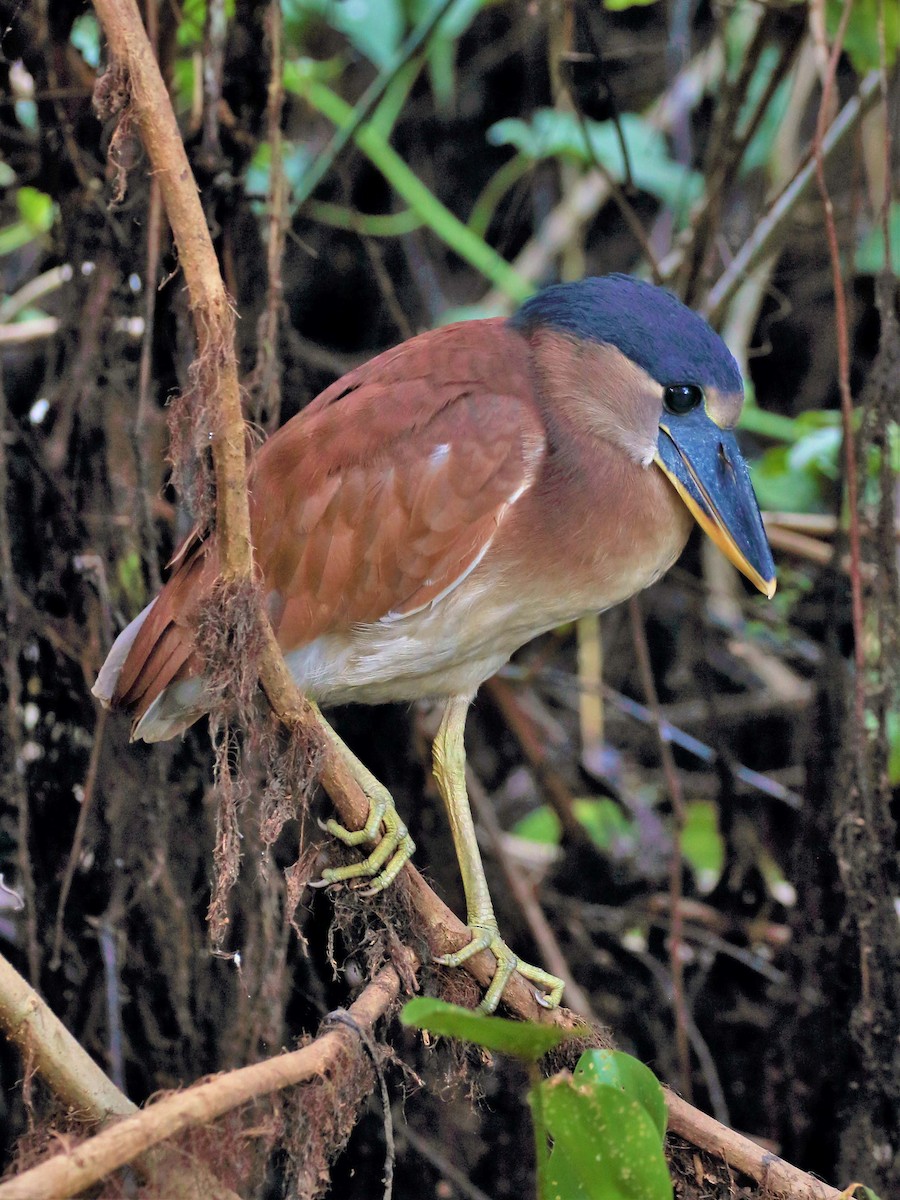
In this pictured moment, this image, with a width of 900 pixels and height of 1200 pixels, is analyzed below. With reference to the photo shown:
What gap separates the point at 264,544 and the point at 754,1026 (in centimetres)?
142

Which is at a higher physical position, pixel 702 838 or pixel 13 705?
pixel 13 705

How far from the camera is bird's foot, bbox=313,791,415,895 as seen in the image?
1.41 metres

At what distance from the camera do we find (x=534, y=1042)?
0.83 metres

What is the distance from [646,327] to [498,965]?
815 mm

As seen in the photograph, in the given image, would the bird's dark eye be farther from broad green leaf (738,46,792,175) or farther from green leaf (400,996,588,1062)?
broad green leaf (738,46,792,175)

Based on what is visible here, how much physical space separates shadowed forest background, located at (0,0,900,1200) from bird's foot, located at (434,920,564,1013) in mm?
36

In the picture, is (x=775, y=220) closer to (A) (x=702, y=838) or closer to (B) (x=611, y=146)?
(B) (x=611, y=146)

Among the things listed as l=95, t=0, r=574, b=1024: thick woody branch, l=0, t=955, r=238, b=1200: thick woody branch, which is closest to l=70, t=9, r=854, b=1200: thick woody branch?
l=95, t=0, r=574, b=1024: thick woody branch

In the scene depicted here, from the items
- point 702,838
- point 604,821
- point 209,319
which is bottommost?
point 702,838

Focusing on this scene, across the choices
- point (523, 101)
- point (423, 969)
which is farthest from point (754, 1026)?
point (523, 101)

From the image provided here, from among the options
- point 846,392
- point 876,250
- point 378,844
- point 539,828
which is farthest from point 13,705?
point 876,250

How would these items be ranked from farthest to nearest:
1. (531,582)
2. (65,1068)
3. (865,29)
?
1. (865,29)
2. (531,582)
3. (65,1068)

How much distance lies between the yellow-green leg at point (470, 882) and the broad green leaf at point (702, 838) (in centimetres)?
129

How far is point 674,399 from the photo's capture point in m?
1.60
